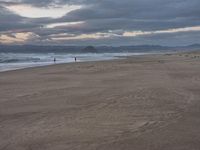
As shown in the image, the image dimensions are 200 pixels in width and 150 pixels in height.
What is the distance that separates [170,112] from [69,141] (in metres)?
3.27

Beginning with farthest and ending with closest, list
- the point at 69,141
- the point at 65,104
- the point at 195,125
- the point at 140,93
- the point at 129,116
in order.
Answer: the point at 140,93 < the point at 65,104 < the point at 129,116 < the point at 195,125 < the point at 69,141

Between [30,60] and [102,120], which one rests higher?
[30,60]

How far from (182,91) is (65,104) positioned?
4488 mm

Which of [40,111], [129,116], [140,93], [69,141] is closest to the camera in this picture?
[69,141]

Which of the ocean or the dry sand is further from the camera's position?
the ocean

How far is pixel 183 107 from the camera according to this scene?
→ 9.16 meters

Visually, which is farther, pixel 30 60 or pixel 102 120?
pixel 30 60

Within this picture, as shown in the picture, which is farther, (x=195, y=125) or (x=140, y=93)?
(x=140, y=93)

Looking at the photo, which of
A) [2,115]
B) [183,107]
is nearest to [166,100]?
[183,107]

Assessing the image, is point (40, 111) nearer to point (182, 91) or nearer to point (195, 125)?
point (195, 125)

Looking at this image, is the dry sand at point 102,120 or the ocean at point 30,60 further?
the ocean at point 30,60

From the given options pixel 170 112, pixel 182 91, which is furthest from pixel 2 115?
pixel 182 91

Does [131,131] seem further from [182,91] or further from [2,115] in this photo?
[182,91]

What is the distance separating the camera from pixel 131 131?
22.4 ft
